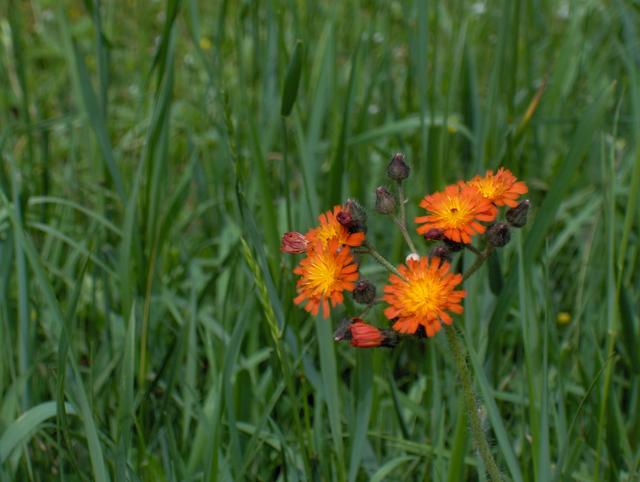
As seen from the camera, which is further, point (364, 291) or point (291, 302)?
point (291, 302)

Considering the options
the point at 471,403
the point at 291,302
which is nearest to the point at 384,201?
the point at 471,403

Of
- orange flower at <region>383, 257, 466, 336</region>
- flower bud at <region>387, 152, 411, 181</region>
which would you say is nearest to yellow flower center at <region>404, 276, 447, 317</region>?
orange flower at <region>383, 257, 466, 336</region>

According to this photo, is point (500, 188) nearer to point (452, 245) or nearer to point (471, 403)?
point (452, 245)

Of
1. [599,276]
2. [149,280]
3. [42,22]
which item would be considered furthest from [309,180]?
[42,22]

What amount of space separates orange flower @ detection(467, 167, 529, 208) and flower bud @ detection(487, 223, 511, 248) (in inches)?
1.2

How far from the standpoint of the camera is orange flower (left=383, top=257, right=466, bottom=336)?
3.43ft

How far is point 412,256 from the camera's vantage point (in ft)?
3.64

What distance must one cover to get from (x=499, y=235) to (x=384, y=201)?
160mm

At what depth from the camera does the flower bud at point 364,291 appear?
116 cm

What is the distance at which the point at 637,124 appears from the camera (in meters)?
1.74

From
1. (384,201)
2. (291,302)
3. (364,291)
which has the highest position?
(384,201)

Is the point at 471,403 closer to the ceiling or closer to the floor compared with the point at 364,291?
closer to the floor

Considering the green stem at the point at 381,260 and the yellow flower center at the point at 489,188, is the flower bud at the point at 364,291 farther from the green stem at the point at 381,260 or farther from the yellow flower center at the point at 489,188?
the yellow flower center at the point at 489,188

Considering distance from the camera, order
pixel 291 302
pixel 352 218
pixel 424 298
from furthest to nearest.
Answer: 1. pixel 291 302
2. pixel 352 218
3. pixel 424 298
